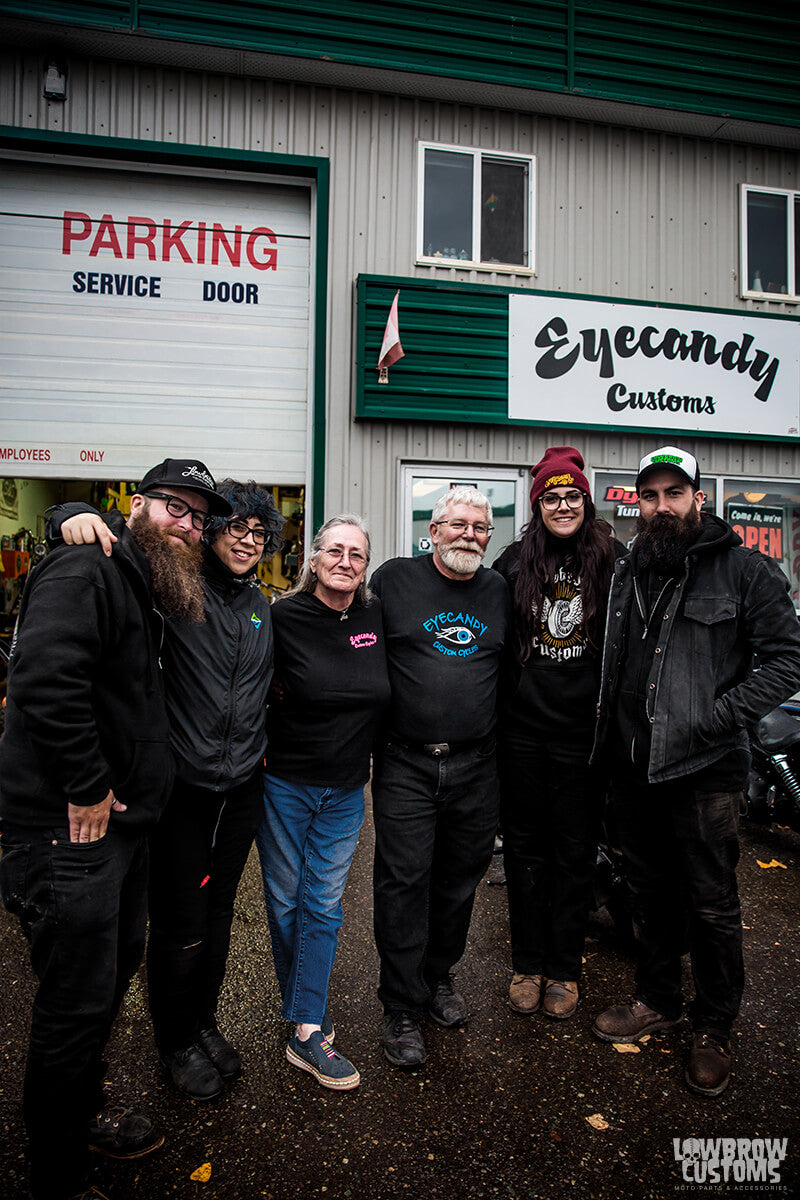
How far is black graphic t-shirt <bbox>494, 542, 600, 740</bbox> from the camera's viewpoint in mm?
3176

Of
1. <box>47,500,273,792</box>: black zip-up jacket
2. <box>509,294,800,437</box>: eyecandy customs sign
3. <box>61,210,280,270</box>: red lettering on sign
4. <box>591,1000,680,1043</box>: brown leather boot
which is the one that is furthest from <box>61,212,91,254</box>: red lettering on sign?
<box>591,1000,680,1043</box>: brown leather boot

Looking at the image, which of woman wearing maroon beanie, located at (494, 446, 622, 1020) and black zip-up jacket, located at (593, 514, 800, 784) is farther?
woman wearing maroon beanie, located at (494, 446, 622, 1020)

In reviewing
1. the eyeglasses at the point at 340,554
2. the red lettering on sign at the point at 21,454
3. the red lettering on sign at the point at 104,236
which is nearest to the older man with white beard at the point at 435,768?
the eyeglasses at the point at 340,554

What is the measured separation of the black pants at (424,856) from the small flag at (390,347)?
5.05 metres

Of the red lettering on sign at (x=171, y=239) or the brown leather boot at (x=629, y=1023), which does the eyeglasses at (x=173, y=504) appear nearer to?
the brown leather boot at (x=629, y=1023)

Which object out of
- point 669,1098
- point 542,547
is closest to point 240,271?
point 542,547

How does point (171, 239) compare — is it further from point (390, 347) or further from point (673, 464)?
point (673, 464)

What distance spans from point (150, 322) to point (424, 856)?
647 centimetres

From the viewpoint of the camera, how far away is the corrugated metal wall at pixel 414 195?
23.8 feet

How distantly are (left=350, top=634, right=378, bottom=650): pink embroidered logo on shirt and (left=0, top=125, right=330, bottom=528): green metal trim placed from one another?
15.5 ft

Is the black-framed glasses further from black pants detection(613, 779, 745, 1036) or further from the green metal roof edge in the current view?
Result: the green metal roof edge

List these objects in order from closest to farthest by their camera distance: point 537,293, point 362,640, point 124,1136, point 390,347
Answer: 1. point 124,1136
2. point 362,640
3. point 390,347
4. point 537,293

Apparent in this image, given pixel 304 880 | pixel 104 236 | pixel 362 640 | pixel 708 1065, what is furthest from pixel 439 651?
pixel 104 236

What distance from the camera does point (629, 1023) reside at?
300 cm
